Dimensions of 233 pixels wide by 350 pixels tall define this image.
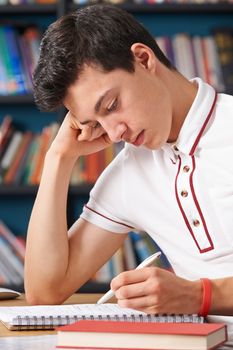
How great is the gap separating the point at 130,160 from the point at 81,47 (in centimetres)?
38

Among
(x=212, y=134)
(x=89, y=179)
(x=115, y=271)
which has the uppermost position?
(x=212, y=134)

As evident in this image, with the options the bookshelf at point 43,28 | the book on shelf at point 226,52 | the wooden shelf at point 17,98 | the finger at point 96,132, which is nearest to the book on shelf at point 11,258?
the bookshelf at point 43,28

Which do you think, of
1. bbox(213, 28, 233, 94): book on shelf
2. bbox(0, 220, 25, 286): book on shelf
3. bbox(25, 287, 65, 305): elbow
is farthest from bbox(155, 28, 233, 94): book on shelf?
bbox(25, 287, 65, 305): elbow

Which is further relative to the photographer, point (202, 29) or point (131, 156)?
point (202, 29)

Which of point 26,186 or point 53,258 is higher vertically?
point 53,258

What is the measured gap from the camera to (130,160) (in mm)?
1870

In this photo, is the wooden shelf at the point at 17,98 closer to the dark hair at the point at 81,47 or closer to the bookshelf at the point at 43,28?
the bookshelf at the point at 43,28

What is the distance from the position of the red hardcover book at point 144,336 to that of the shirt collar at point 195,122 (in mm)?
676

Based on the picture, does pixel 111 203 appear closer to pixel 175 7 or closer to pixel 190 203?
pixel 190 203

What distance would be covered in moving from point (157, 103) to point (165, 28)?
1.91 m

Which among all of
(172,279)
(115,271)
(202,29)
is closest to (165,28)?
(202,29)

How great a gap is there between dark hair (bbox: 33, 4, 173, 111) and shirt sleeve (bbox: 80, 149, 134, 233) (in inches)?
11.4

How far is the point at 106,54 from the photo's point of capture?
1.56 meters

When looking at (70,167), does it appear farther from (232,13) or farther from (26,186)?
(232,13)
